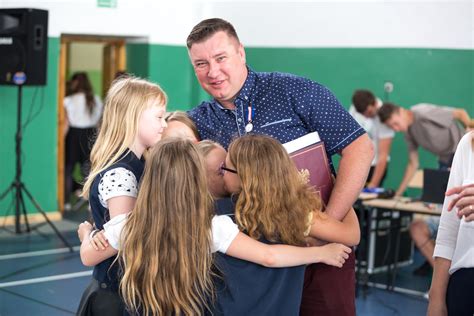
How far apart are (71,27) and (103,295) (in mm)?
6816

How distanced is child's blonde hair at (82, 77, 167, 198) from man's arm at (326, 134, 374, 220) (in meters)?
0.67

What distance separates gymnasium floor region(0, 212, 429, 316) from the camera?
545 cm

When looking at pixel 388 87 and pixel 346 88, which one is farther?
pixel 346 88

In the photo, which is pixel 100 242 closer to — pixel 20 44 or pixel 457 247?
pixel 457 247

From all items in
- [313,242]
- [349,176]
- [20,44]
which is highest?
[20,44]

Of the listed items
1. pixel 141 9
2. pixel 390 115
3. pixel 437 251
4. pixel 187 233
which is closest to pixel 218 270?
pixel 187 233

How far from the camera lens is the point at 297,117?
2.48 metres

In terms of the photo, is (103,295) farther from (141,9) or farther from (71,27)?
(141,9)

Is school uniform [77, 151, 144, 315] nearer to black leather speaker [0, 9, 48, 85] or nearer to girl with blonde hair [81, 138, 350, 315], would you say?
girl with blonde hair [81, 138, 350, 315]

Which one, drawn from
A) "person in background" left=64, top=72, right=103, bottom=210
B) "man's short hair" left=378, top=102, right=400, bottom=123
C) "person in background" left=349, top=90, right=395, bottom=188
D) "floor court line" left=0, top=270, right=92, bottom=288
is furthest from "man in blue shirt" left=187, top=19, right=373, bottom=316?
"person in background" left=64, top=72, right=103, bottom=210

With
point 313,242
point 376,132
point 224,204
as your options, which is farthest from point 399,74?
point 224,204

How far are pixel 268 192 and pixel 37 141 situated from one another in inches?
269

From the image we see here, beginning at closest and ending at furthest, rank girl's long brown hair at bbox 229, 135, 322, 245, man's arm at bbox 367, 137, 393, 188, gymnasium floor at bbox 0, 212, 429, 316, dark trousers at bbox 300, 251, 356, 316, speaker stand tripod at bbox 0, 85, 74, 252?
girl's long brown hair at bbox 229, 135, 322, 245 < dark trousers at bbox 300, 251, 356, 316 < gymnasium floor at bbox 0, 212, 429, 316 < speaker stand tripod at bbox 0, 85, 74, 252 < man's arm at bbox 367, 137, 393, 188

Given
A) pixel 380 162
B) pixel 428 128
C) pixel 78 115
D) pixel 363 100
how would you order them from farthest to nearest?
pixel 78 115 < pixel 363 100 < pixel 380 162 < pixel 428 128
